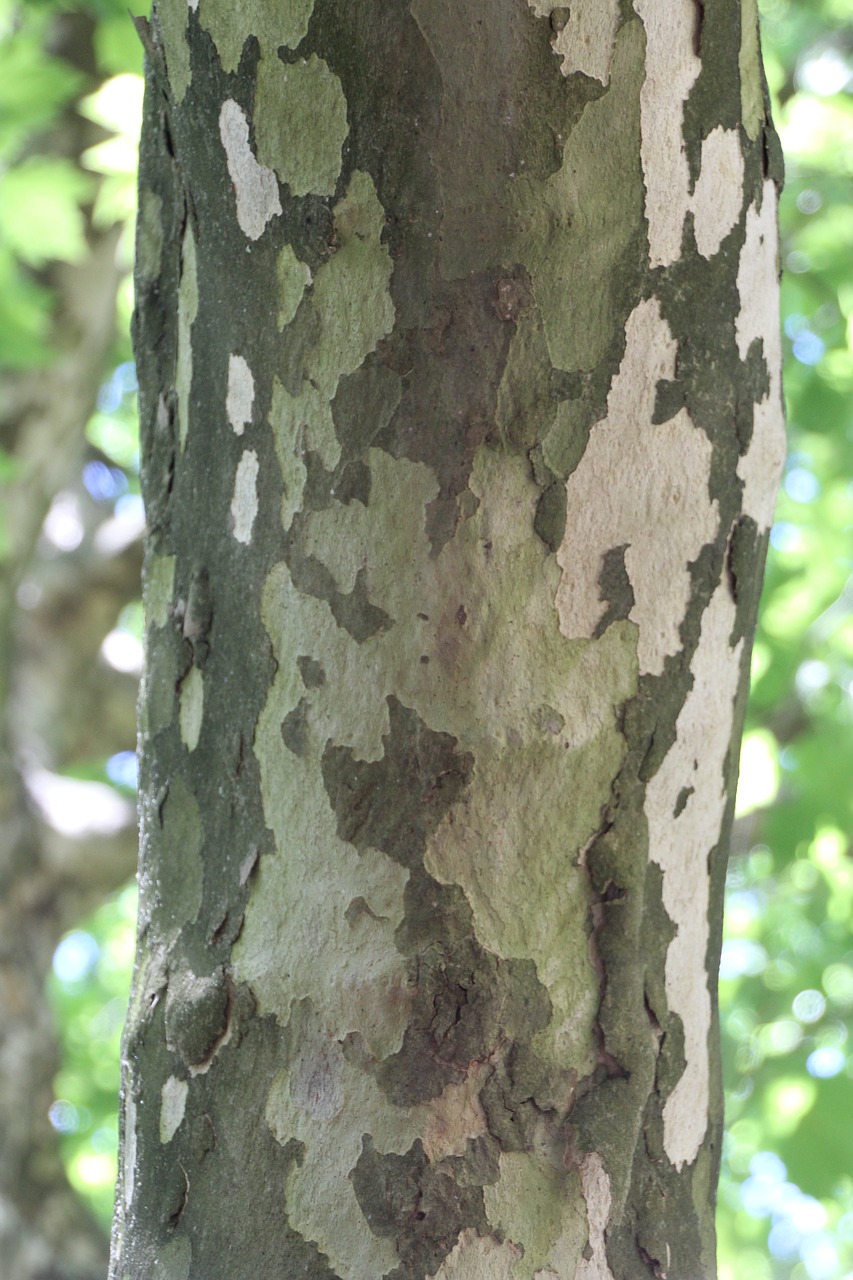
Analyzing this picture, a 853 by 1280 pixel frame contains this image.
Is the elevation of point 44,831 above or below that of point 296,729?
above

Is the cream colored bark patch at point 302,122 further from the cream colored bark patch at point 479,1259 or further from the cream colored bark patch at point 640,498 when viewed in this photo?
the cream colored bark patch at point 479,1259

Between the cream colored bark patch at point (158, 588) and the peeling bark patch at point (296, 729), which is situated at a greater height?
the cream colored bark patch at point (158, 588)

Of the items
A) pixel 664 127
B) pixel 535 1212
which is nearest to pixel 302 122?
pixel 664 127

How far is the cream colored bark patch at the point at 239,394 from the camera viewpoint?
0.54m

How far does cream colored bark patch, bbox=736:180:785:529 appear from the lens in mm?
540

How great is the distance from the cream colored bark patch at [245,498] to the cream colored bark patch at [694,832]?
228mm

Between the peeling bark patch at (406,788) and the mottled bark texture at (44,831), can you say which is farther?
the mottled bark texture at (44,831)

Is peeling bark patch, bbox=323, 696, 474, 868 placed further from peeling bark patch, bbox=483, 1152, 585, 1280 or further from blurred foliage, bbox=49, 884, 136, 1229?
blurred foliage, bbox=49, 884, 136, 1229

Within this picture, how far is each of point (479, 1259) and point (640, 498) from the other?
1.16 feet

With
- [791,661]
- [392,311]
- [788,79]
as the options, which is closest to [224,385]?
[392,311]

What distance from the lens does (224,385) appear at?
0.55m

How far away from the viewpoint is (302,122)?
512 millimetres

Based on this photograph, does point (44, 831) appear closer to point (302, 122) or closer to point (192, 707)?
point (192, 707)

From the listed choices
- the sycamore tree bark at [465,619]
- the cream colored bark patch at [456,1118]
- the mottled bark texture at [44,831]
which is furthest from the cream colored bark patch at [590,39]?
the mottled bark texture at [44,831]
